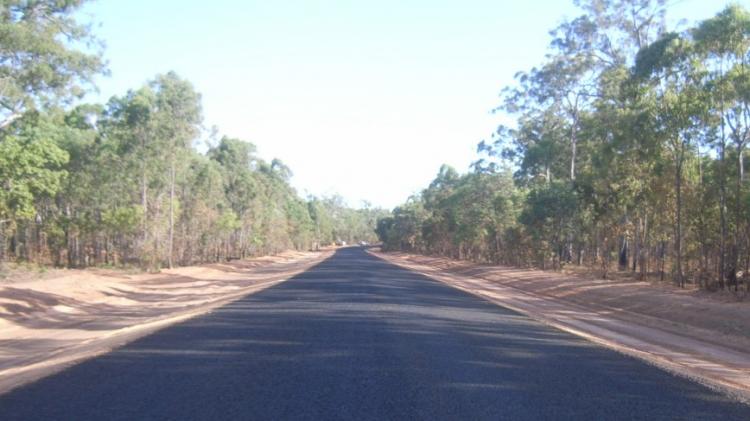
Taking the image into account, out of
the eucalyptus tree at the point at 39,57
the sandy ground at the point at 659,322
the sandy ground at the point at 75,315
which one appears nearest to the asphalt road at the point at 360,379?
the sandy ground at the point at 75,315

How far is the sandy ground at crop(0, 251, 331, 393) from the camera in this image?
38.6 ft

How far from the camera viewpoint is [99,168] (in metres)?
40.6

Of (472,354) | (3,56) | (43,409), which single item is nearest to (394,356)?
(472,354)

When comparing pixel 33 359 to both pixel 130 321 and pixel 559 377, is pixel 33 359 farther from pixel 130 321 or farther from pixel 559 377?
pixel 559 377

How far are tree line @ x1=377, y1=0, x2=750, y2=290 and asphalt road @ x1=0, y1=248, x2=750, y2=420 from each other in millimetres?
13039

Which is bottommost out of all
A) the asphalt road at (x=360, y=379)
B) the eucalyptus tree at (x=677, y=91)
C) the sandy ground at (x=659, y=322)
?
the sandy ground at (x=659, y=322)

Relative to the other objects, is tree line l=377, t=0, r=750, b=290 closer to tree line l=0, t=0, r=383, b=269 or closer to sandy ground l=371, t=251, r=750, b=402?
sandy ground l=371, t=251, r=750, b=402

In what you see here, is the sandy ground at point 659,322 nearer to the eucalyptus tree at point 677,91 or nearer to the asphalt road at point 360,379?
the asphalt road at point 360,379

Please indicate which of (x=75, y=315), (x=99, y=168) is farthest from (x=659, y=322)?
(x=99, y=168)

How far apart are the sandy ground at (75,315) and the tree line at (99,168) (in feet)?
19.0

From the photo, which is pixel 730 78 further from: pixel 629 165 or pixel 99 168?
pixel 99 168

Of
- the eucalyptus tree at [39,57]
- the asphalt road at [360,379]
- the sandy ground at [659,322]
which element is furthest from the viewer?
the eucalyptus tree at [39,57]

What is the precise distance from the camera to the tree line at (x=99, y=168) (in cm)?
2100

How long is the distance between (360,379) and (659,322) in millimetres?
13401
